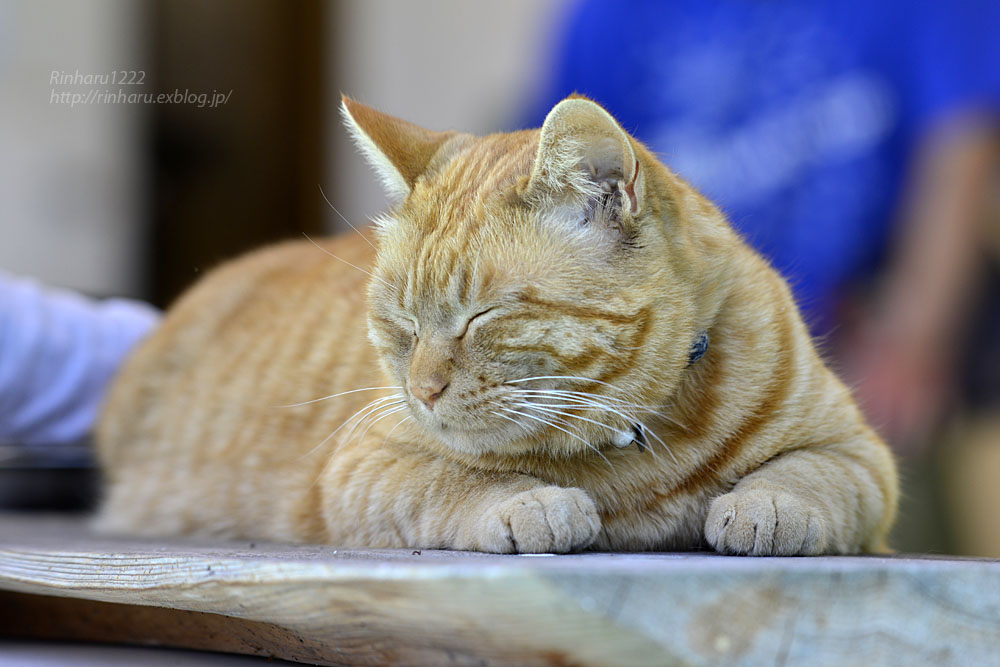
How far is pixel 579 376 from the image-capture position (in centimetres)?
120

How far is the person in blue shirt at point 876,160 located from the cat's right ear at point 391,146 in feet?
4.88

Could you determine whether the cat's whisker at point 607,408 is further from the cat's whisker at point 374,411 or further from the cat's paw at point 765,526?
the cat's whisker at point 374,411

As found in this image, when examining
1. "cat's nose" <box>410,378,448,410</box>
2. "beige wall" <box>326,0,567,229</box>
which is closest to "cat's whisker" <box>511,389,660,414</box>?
"cat's nose" <box>410,378,448,410</box>

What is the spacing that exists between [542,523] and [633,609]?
1.38 ft

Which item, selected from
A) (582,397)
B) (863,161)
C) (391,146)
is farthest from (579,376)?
(863,161)

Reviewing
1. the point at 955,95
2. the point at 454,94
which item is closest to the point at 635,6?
the point at 955,95

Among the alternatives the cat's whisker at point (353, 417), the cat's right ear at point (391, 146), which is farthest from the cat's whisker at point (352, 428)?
the cat's right ear at point (391, 146)

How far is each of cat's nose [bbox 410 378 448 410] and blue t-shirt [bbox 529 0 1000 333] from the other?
1.62m

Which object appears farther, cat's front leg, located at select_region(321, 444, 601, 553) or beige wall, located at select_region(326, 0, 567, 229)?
beige wall, located at select_region(326, 0, 567, 229)

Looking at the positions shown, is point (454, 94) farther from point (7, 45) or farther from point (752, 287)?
point (752, 287)

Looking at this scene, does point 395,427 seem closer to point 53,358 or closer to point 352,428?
point 352,428

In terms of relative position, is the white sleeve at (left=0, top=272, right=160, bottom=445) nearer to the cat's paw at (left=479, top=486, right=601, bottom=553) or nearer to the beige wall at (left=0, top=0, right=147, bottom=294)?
the cat's paw at (left=479, top=486, right=601, bottom=553)

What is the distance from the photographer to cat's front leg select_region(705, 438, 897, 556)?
116 centimetres

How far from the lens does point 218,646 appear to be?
1139 millimetres
